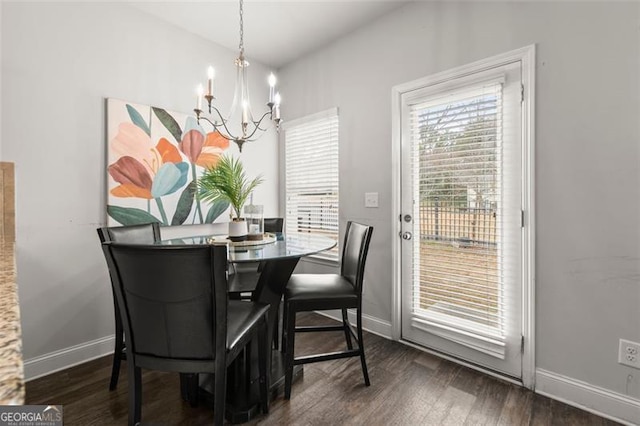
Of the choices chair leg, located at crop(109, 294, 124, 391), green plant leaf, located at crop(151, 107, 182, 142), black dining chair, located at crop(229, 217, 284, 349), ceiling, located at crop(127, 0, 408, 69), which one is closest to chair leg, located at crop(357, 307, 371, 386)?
black dining chair, located at crop(229, 217, 284, 349)

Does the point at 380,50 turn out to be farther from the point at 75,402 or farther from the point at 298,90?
the point at 75,402

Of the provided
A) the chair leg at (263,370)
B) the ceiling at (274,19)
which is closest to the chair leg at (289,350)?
the chair leg at (263,370)

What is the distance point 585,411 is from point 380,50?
2845 millimetres

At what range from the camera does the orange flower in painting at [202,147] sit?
9.12 feet

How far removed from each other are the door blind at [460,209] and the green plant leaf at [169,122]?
6.63ft

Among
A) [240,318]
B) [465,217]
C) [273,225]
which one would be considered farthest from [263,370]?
[465,217]

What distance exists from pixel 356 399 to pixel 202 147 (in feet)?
8.01

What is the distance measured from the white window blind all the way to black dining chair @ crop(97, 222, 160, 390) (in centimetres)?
159

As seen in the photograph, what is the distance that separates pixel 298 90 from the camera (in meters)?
3.35

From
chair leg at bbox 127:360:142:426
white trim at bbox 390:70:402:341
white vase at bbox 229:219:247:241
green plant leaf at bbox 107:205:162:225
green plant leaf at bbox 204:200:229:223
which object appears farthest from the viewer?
green plant leaf at bbox 204:200:229:223

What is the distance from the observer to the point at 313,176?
10.7 feet

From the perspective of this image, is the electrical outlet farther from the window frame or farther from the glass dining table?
the window frame

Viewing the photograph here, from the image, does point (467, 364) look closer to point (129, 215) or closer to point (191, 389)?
point (191, 389)

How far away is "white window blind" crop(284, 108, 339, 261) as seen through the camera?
3068 mm
